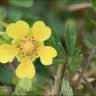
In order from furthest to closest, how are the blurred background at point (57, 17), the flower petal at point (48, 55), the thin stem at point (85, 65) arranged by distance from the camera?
the blurred background at point (57, 17)
the thin stem at point (85, 65)
the flower petal at point (48, 55)

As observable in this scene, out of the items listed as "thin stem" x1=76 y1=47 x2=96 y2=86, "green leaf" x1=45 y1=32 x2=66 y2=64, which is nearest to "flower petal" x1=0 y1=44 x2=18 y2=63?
"green leaf" x1=45 y1=32 x2=66 y2=64

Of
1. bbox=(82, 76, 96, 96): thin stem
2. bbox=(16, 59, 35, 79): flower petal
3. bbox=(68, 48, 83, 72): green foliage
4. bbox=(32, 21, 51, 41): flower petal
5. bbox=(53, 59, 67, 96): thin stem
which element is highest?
bbox=(32, 21, 51, 41): flower petal

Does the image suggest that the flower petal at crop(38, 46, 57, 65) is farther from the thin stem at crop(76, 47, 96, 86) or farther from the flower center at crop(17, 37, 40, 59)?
the thin stem at crop(76, 47, 96, 86)

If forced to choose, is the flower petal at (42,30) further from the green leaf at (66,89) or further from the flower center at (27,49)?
the green leaf at (66,89)

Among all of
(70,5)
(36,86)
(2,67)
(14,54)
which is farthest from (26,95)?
(70,5)

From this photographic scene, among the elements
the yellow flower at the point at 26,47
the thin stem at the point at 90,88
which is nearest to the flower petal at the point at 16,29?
the yellow flower at the point at 26,47

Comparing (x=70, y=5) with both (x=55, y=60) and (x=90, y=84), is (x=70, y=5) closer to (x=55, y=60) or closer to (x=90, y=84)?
(x=90, y=84)

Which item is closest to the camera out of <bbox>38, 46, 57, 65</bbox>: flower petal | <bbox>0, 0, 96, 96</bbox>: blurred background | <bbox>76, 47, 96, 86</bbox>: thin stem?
<bbox>38, 46, 57, 65</bbox>: flower petal
